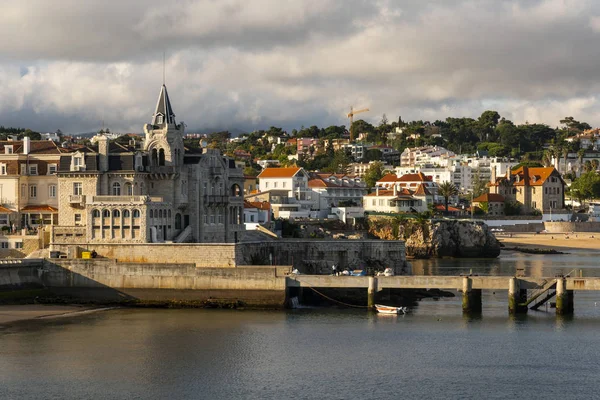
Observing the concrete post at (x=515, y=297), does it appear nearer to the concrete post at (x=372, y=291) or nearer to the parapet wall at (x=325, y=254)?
the concrete post at (x=372, y=291)

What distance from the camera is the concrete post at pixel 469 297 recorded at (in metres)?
68.9

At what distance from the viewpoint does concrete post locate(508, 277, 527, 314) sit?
224 feet

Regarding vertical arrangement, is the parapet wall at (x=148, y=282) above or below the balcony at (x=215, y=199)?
below

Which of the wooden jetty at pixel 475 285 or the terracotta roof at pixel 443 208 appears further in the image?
the terracotta roof at pixel 443 208

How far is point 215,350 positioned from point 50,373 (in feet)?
31.9

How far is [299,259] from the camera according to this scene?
8462cm

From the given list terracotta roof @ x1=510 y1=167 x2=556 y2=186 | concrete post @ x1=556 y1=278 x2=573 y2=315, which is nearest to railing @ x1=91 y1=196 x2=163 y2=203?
concrete post @ x1=556 y1=278 x2=573 y2=315

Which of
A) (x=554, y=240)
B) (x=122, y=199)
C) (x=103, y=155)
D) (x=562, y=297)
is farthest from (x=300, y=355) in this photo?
(x=554, y=240)

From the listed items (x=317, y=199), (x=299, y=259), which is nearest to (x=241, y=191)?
(x=299, y=259)

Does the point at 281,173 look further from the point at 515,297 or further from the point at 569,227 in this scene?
the point at 515,297

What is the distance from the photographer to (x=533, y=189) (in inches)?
7303

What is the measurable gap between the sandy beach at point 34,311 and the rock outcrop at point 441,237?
6492cm

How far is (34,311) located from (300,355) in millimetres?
22737

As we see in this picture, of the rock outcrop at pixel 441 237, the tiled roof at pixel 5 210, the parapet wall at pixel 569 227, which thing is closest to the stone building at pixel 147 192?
the tiled roof at pixel 5 210
